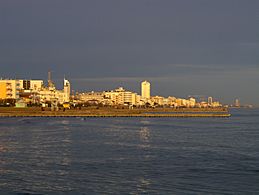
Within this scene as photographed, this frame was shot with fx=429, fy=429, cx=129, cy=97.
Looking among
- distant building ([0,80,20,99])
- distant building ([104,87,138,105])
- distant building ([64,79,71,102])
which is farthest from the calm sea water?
distant building ([104,87,138,105])

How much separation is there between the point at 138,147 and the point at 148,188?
11.8 meters

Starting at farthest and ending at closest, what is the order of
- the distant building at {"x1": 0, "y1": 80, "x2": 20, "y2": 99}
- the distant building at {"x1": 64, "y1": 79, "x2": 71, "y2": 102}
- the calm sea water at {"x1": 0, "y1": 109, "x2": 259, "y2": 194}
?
the distant building at {"x1": 64, "y1": 79, "x2": 71, "y2": 102}
the distant building at {"x1": 0, "y1": 80, "x2": 20, "y2": 99}
the calm sea water at {"x1": 0, "y1": 109, "x2": 259, "y2": 194}

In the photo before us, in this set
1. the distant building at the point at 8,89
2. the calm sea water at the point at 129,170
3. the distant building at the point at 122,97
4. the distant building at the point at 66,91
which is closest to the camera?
the calm sea water at the point at 129,170

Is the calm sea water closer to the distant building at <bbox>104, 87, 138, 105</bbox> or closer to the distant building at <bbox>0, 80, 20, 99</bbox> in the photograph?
the distant building at <bbox>0, 80, 20, 99</bbox>

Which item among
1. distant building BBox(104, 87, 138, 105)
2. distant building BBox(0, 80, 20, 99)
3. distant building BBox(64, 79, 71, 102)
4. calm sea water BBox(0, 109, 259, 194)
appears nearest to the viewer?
calm sea water BBox(0, 109, 259, 194)

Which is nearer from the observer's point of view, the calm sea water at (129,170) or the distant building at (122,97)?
the calm sea water at (129,170)

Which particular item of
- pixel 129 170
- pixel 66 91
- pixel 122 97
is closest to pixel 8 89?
pixel 66 91

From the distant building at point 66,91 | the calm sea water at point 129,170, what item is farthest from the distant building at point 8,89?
the calm sea water at point 129,170

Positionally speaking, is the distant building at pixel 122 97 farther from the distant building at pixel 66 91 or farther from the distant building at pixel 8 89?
the distant building at pixel 8 89

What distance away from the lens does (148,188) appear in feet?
44.8

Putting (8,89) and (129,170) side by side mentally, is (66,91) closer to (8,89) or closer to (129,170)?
(8,89)

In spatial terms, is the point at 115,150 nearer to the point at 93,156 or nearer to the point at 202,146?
the point at 93,156

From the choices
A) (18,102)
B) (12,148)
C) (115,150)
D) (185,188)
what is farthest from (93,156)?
(18,102)

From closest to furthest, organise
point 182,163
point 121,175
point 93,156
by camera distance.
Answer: point 121,175
point 182,163
point 93,156
